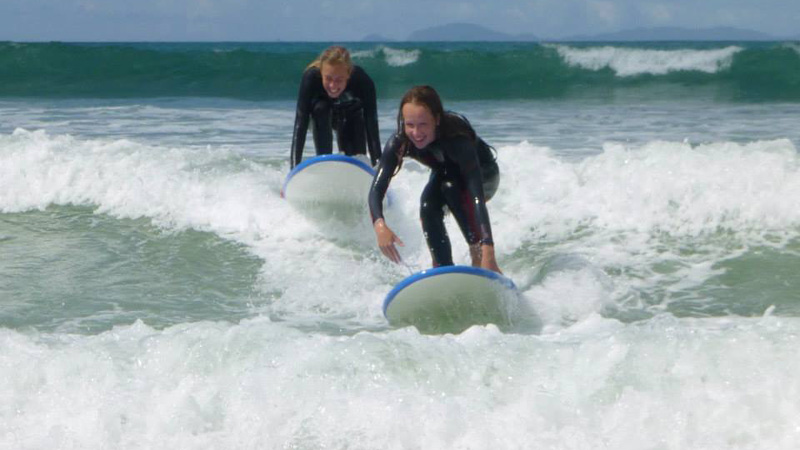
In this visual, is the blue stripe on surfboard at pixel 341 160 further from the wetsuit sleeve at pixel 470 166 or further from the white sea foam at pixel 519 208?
the wetsuit sleeve at pixel 470 166

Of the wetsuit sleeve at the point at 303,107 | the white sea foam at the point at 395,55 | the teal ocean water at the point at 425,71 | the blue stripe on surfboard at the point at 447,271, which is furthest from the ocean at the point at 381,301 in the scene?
the white sea foam at the point at 395,55

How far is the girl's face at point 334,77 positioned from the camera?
21.6 ft

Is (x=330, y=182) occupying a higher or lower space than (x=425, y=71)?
higher

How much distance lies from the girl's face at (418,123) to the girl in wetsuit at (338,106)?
1709 mm

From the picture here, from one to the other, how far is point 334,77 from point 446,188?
5.44 feet

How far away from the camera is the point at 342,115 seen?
715 centimetres

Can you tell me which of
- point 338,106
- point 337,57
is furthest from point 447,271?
point 338,106

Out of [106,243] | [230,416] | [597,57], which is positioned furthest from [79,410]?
[597,57]

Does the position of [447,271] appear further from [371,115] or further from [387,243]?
[371,115]

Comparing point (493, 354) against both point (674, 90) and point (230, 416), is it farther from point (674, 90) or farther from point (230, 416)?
point (674, 90)

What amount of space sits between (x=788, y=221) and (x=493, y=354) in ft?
13.7

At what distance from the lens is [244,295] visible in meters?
6.28

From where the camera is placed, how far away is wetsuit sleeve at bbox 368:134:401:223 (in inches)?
203

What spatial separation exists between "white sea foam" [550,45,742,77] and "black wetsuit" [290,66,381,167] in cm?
2050
